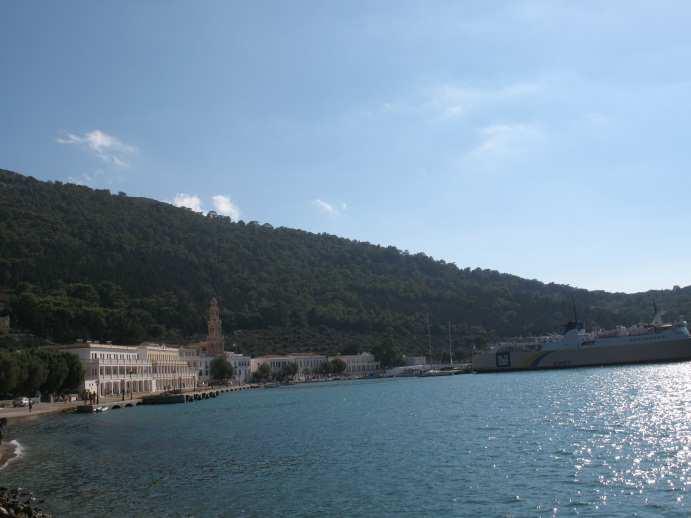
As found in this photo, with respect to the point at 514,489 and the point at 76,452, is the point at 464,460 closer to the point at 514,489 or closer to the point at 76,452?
the point at 514,489

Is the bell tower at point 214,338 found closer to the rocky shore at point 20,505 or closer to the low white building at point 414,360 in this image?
the low white building at point 414,360

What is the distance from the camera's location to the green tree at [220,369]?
130m

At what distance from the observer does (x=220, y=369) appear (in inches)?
5123

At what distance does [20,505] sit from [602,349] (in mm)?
113030

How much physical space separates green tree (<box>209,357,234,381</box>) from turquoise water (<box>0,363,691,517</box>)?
78.6 m

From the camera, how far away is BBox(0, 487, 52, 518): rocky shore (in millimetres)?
19700

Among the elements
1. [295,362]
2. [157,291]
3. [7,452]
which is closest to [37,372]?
[7,452]

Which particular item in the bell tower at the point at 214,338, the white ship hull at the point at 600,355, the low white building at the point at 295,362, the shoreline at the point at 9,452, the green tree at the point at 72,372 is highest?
the bell tower at the point at 214,338

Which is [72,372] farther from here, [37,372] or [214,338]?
[214,338]

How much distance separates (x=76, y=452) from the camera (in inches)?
1464

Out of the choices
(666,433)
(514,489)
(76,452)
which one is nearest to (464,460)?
(514,489)

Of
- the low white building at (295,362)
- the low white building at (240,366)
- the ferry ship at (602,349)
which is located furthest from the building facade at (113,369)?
the ferry ship at (602,349)

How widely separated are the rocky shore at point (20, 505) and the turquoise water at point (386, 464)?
2.59 ft

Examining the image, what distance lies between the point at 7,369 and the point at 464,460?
4490cm
